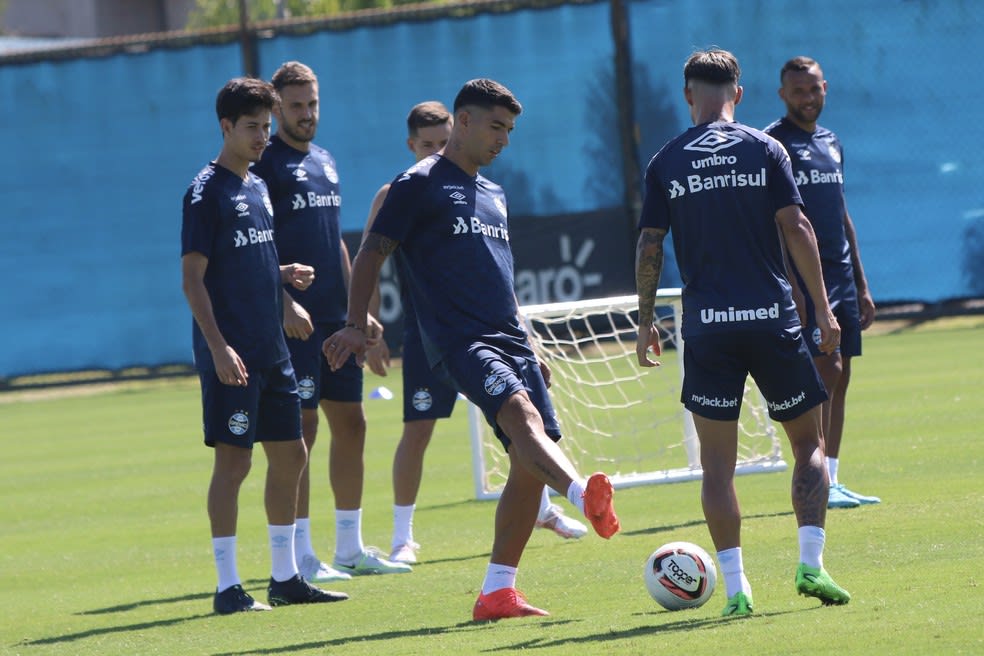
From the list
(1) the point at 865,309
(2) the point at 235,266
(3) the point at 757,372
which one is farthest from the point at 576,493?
(1) the point at 865,309

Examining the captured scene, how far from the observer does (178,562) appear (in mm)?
9500

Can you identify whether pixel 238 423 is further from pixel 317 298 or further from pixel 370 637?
pixel 370 637

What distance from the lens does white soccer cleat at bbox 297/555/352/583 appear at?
8516mm

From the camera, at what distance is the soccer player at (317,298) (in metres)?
8.65

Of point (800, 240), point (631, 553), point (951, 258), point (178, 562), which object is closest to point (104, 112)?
point (951, 258)

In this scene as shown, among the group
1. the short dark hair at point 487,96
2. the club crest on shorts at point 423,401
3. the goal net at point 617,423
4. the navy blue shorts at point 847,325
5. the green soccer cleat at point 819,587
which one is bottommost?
the goal net at point 617,423

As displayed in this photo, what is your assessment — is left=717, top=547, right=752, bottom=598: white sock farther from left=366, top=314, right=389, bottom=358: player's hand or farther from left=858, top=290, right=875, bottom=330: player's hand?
left=858, top=290, right=875, bottom=330: player's hand

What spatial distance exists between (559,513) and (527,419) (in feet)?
9.46

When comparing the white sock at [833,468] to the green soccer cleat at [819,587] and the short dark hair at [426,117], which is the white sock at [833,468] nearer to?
the short dark hair at [426,117]

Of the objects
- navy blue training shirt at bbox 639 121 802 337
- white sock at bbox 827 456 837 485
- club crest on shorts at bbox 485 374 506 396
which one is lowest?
white sock at bbox 827 456 837 485

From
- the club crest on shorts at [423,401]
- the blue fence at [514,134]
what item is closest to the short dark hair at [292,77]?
the club crest on shorts at [423,401]

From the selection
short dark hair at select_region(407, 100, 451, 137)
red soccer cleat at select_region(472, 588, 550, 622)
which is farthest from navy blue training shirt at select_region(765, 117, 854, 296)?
red soccer cleat at select_region(472, 588, 550, 622)

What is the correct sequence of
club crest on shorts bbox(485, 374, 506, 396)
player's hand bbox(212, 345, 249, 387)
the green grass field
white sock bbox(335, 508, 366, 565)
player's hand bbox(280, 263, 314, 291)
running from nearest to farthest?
1. the green grass field
2. club crest on shorts bbox(485, 374, 506, 396)
3. player's hand bbox(212, 345, 249, 387)
4. player's hand bbox(280, 263, 314, 291)
5. white sock bbox(335, 508, 366, 565)

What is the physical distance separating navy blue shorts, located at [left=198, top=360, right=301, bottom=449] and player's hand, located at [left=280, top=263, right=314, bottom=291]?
387mm
